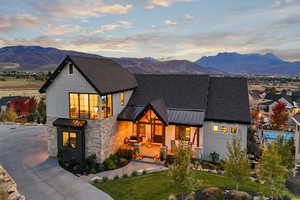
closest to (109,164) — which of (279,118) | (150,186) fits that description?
(150,186)

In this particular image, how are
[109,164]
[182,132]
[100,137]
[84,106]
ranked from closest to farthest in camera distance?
[109,164] → [100,137] → [84,106] → [182,132]

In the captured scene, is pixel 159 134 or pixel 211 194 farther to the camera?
pixel 159 134

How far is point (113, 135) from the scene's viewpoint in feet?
57.8

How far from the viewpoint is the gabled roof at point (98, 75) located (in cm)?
1547

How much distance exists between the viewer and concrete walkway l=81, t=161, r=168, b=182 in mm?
14391

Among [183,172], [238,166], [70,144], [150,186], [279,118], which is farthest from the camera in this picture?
[279,118]

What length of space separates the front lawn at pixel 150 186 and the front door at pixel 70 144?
4.35m

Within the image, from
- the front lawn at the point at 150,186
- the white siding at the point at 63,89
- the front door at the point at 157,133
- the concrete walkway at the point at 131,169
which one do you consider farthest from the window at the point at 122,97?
the front lawn at the point at 150,186

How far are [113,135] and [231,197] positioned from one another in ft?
35.5

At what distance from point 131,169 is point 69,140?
19.8 ft

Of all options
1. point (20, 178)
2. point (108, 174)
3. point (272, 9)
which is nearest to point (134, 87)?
point (108, 174)

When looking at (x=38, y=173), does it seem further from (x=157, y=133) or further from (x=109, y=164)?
(x=157, y=133)

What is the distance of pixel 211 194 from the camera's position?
413 inches

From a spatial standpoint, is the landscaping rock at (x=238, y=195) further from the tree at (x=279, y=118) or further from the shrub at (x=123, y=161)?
the tree at (x=279, y=118)
